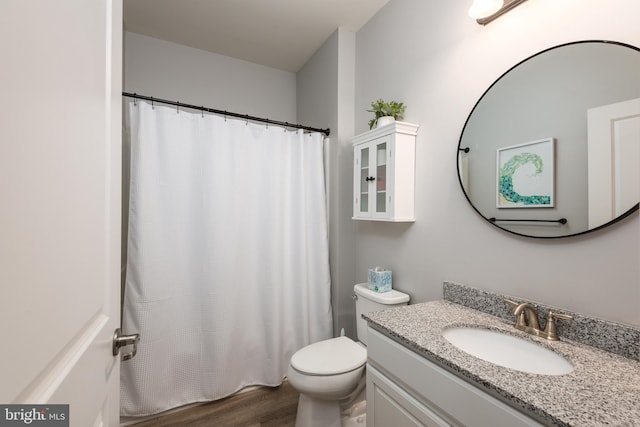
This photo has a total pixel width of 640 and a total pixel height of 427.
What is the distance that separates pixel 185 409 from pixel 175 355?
1.18 ft

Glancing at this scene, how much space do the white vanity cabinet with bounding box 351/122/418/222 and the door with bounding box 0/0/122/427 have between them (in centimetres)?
128

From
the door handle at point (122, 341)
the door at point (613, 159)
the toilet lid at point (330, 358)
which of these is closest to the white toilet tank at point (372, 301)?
the toilet lid at point (330, 358)

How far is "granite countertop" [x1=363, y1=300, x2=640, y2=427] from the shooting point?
1.98ft

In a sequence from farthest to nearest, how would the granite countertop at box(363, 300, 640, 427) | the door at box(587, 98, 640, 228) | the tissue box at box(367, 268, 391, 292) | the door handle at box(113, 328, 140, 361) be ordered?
1. the tissue box at box(367, 268, 391, 292)
2. the door at box(587, 98, 640, 228)
3. the door handle at box(113, 328, 140, 361)
4. the granite countertop at box(363, 300, 640, 427)


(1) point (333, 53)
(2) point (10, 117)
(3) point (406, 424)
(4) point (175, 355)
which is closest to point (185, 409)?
(4) point (175, 355)

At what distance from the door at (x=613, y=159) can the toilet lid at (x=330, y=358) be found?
116 cm

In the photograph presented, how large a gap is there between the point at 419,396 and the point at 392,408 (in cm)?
16

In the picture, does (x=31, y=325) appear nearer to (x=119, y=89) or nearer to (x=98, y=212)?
(x=98, y=212)

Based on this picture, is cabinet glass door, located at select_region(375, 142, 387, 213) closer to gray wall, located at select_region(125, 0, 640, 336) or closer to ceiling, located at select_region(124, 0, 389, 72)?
gray wall, located at select_region(125, 0, 640, 336)

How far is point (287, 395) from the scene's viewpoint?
1861 mm

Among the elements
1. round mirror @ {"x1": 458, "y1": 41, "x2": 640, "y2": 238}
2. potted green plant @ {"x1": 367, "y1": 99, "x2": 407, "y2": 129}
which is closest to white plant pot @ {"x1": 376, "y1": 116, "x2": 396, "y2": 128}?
potted green plant @ {"x1": 367, "y1": 99, "x2": 407, "y2": 129}
